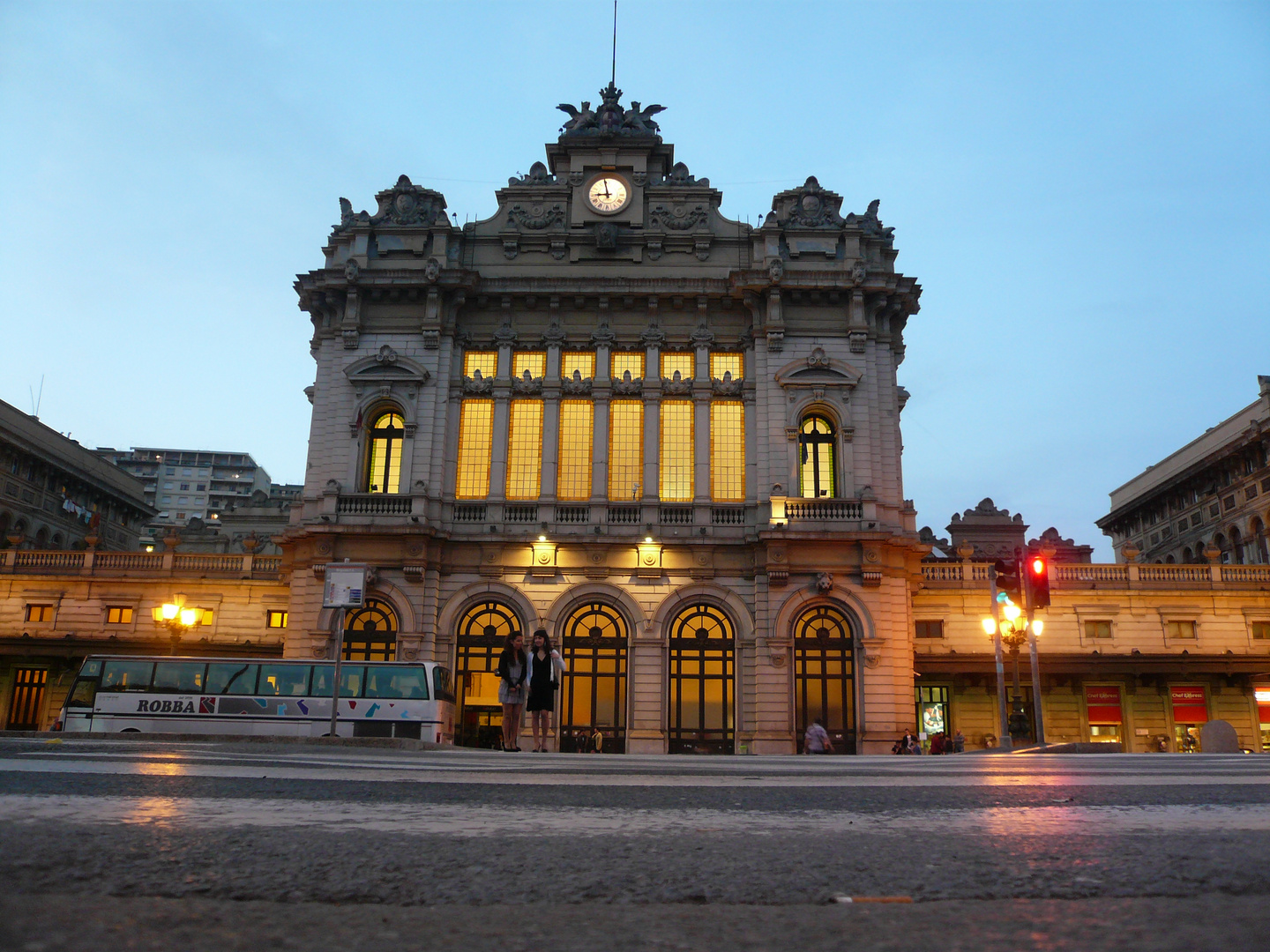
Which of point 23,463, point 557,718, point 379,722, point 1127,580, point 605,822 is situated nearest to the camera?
point 605,822

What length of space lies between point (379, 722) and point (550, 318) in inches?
561

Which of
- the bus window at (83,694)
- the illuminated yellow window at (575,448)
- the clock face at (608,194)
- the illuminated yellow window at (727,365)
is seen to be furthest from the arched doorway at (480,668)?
the clock face at (608,194)

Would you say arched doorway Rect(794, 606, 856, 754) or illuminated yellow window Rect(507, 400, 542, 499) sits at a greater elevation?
illuminated yellow window Rect(507, 400, 542, 499)

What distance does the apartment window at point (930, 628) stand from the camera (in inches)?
1329

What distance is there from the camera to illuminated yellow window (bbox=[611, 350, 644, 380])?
31250mm

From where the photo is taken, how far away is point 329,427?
31.0 metres

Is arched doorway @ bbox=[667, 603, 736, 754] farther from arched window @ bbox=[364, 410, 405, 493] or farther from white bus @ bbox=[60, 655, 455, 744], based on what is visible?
arched window @ bbox=[364, 410, 405, 493]

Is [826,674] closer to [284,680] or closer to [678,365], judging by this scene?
[678,365]

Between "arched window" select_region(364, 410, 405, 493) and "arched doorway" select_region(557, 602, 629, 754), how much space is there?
722 cm

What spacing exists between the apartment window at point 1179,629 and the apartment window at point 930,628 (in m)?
8.11

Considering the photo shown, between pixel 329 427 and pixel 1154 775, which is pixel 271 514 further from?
pixel 1154 775

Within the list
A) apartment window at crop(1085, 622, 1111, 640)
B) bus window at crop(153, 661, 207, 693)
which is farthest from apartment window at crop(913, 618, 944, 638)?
bus window at crop(153, 661, 207, 693)

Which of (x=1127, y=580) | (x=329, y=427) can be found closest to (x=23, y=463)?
(x=329, y=427)

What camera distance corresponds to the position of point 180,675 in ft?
80.9
